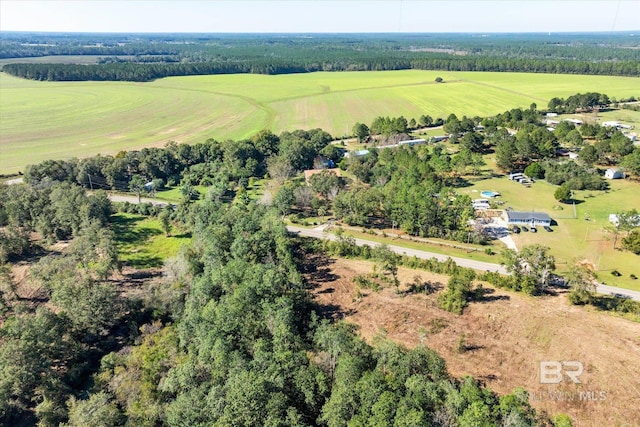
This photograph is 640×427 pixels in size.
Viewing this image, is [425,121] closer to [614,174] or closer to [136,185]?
[614,174]

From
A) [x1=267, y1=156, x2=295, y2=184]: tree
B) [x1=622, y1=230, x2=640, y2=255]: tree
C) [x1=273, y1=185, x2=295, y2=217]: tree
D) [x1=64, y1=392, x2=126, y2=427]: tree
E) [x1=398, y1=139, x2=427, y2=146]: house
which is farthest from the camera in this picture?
[x1=398, y1=139, x2=427, y2=146]: house

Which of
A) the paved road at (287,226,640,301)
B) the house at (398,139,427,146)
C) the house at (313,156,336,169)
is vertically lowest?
the paved road at (287,226,640,301)

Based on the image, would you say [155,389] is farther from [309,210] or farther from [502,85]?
[502,85]

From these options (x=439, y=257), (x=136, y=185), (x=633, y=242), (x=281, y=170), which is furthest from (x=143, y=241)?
(x=633, y=242)

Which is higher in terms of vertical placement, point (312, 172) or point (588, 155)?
point (588, 155)

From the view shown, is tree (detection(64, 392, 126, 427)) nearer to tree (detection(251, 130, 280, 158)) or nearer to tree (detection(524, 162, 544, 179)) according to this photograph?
tree (detection(251, 130, 280, 158))

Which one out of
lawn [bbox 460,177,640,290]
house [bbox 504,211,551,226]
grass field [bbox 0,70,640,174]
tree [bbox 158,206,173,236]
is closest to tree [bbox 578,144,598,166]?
lawn [bbox 460,177,640,290]
